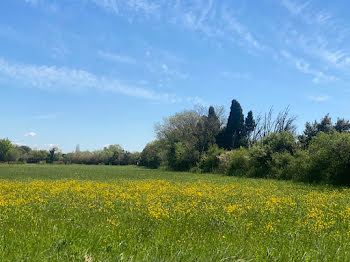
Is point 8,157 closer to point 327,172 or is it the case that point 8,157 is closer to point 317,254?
point 327,172

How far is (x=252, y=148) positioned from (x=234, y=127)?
80.5 feet

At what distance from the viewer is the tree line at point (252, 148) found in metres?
21.7

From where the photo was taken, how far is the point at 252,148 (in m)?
31.8

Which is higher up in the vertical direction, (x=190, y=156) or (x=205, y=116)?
(x=205, y=116)

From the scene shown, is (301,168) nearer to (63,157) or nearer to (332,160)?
(332,160)

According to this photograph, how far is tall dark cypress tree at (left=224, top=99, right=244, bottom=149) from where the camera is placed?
55.9m

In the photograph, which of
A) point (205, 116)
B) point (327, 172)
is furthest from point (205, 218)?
point (205, 116)

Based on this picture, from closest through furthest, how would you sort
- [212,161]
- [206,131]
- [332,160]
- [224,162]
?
1. [332,160]
2. [224,162]
3. [212,161]
4. [206,131]

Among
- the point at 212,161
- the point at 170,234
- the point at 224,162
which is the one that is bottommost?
A: the point at 170,234

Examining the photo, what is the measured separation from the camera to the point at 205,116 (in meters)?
58.2

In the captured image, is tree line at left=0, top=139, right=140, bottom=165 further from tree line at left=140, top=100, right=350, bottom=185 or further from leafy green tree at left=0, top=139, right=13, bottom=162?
tree line at left=140, top=100, right=350, bottom=185

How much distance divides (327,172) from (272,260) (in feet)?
66.0

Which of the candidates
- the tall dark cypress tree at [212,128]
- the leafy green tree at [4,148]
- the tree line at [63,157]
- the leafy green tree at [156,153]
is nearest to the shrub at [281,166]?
the tall dark cypress tree at [212,128]

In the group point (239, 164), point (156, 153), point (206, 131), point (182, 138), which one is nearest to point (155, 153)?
point (156, 153)
